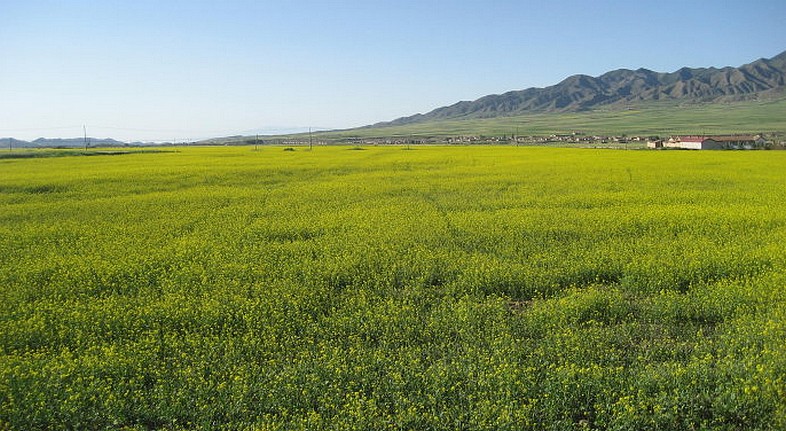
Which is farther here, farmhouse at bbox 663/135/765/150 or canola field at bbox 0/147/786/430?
farmhouse at bbox 663/135/765/150

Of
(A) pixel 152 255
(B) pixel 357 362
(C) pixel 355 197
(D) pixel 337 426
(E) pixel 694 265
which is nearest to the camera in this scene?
(D) pixel 337 426

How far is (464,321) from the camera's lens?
360 inches

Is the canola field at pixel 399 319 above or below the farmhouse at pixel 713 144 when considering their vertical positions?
below

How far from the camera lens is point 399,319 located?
365 inches

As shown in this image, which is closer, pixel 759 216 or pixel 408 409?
pixel 408 409

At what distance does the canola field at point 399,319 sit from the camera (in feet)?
21.8

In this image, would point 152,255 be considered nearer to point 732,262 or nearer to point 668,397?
point 668,397

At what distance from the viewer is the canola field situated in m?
6.65

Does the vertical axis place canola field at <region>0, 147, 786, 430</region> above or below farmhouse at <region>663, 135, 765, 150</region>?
below

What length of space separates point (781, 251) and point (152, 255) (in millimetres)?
15834

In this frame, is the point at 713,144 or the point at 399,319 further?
the point at 713,144

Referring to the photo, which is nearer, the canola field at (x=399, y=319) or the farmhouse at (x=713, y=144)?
the canola field at (x=399, y=319)

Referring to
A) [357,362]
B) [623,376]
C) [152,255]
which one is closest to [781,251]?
[623,376]

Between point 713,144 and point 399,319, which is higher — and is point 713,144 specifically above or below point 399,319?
above
